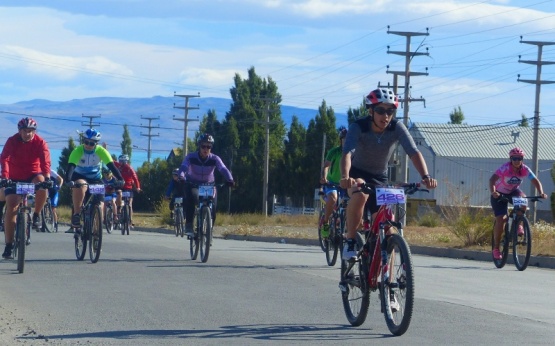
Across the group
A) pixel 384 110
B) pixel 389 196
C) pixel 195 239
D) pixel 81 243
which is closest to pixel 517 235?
pixel 195 239

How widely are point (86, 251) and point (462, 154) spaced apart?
72.7 meters

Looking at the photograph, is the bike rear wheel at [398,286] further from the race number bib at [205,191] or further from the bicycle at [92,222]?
the race number bib at [205,191]

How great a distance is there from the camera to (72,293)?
11383 mm

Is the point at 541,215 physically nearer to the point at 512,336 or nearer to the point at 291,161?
the point at 291,161

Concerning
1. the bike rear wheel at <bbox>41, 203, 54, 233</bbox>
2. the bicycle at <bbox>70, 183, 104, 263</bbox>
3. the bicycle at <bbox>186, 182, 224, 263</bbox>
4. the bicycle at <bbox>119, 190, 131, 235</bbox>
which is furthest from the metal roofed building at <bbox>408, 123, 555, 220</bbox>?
the bicycle at <bbox>70, 183, 104, 263</bbox>

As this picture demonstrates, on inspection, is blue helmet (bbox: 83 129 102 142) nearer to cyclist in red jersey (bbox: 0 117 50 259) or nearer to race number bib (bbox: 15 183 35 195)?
cyclist in red jersey (bbox: 0 117 50 259)

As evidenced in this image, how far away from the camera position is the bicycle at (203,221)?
15562 mm

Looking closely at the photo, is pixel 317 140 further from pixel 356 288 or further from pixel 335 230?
pixel 356 288

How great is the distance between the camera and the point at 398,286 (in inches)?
330

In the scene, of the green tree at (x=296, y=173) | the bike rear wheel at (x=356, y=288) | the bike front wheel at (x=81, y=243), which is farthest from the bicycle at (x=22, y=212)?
the green tree at (x=296, y=173)

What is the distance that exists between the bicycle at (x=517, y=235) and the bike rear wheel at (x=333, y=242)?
277 cm

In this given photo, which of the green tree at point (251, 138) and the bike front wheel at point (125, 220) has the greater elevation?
the green tree at point (251, 138)

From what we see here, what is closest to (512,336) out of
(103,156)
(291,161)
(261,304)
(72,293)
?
(261,304)

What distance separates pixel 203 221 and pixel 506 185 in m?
4.55
